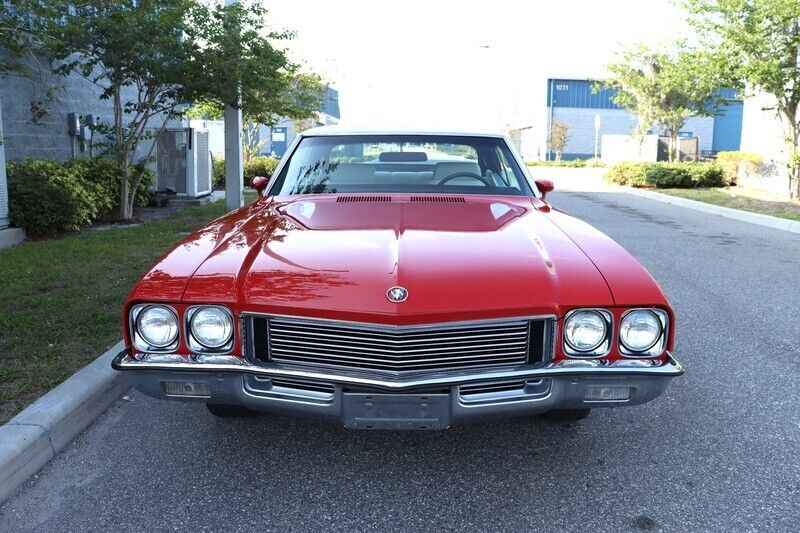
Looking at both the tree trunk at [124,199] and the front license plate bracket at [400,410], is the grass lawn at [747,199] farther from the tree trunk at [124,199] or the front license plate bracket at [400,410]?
the front license plate bracket at [400,410]

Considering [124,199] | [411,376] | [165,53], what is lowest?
[411,376]

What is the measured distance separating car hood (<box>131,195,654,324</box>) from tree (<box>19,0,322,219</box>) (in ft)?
22.5

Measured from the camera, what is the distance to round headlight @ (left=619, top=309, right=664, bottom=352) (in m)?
2.79

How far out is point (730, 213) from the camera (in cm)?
1468

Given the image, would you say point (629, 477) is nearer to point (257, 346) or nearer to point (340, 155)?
point (257, 346)

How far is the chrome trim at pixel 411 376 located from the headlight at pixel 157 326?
9 centimetres

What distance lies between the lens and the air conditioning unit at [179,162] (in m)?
14.6

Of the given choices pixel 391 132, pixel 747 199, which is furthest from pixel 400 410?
pixel 747 199

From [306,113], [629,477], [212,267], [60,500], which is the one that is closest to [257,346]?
[212,267]

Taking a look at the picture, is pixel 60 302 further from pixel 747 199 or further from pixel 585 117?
pixel 585 117

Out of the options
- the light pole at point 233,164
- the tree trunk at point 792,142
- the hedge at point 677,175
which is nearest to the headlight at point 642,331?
the light pole at point 233,164

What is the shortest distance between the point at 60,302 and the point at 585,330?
4367mm

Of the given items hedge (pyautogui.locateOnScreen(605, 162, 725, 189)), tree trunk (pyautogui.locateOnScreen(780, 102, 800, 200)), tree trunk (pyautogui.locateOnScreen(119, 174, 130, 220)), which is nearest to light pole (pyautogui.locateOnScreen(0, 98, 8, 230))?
tree trunk (pyautogui.locateOnScreen(119, 174, 130, 220))

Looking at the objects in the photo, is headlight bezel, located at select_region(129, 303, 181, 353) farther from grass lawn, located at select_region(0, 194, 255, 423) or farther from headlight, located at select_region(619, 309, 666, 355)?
headlight, located at select_region(619, 309, 666, 355)
